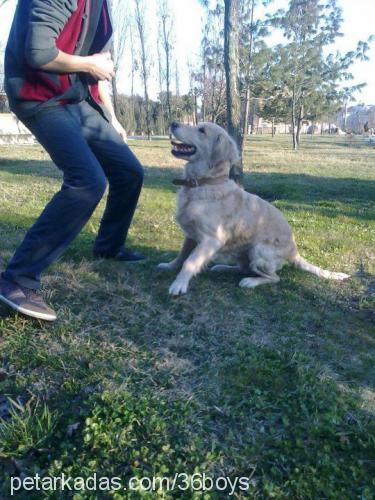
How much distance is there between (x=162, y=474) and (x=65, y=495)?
1.25ft

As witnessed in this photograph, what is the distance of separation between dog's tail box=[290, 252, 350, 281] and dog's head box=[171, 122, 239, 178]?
1172mm

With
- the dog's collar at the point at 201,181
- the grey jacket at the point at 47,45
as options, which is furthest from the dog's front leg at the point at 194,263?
the grey jacket at the point at 47,45

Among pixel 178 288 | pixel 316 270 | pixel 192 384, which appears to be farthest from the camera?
pixel 316 270

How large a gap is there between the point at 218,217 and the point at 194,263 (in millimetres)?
460

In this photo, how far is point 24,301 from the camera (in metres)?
2.63

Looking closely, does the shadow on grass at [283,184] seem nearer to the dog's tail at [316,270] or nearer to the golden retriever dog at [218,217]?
the dog's tail at [316,270]

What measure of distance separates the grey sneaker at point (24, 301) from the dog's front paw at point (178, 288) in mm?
994

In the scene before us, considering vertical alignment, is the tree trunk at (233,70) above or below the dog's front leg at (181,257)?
above

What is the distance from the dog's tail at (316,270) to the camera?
161 inches

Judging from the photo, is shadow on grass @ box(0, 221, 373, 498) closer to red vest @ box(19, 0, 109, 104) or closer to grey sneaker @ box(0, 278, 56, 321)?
grey sneaker @ box(0, 278, 56, 321)

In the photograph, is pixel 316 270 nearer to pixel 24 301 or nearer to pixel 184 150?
pixel 184 150

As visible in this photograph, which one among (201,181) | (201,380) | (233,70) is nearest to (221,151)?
(201,181)

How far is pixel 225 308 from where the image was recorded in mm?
3279

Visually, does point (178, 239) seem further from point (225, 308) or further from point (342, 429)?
point (342, 429)
